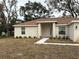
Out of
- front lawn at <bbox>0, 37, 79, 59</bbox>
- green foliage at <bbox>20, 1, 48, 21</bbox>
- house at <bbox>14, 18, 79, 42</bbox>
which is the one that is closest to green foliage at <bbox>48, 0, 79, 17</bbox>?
green foliage at <bbox>20, 1, 48, 21</bbox>

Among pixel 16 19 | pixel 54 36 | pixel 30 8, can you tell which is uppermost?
pixel 30 8

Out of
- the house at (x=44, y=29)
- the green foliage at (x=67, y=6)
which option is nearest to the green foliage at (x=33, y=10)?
the green foliage at (x=67, y=6)

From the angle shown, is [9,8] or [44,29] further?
[9,8]

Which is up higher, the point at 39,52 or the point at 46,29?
the point at 46,29

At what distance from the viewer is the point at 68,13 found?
149 feet

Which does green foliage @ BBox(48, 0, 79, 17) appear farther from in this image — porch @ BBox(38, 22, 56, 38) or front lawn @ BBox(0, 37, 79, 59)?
front lawn @ BBox(0, 37, 79, 59)

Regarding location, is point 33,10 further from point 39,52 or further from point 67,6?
point 39,52

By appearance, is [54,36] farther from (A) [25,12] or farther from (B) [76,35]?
(A) [25,12]

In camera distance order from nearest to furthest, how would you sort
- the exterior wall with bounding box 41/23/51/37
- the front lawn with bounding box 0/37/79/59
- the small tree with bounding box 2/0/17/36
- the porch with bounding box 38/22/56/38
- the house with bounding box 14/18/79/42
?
the front lawn with bounding box 0/37/79/59 < the house with bounding box 14/18/79/42 < the porch with bounding box 38/22/56/38 < the exterior wall with bounding box 41/23/51/37 < the small tree with bounding box 2/0/17/36

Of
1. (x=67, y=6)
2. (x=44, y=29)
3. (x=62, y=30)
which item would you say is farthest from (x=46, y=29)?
(x=67, y=6)

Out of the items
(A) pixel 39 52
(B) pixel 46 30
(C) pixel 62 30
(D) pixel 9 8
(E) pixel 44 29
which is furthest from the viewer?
(D) pixel 9 8

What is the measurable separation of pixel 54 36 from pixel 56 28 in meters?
1.43

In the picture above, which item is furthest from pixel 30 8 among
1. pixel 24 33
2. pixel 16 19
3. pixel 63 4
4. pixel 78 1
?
pixel 24 33

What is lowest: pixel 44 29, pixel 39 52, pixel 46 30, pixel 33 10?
pixel 39 52
